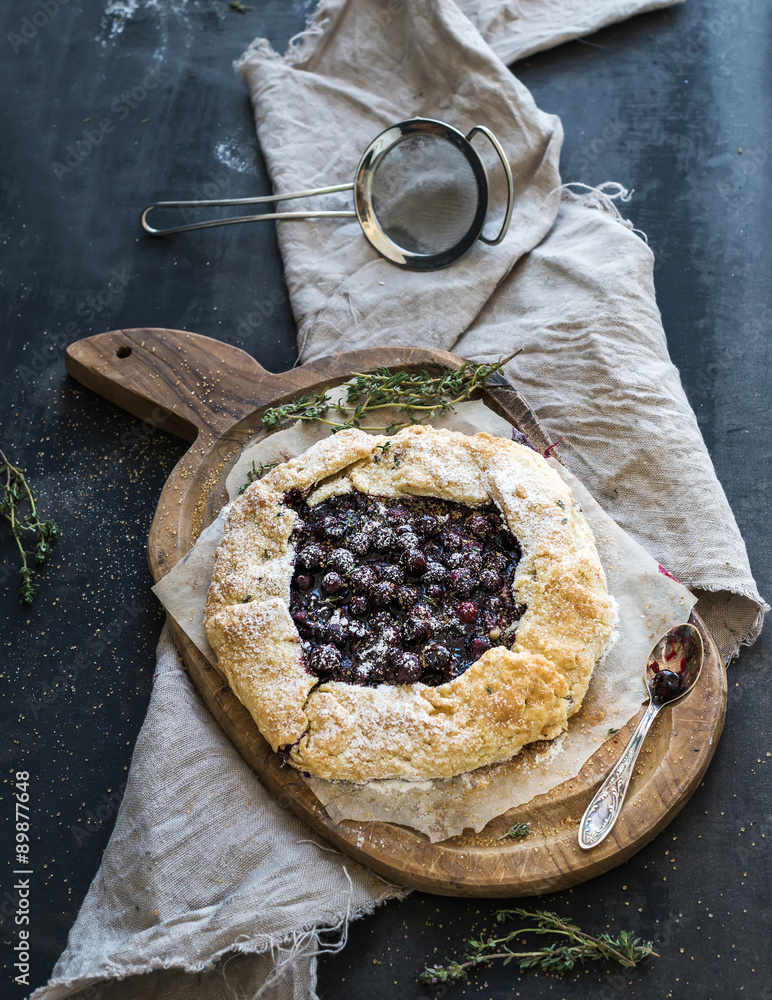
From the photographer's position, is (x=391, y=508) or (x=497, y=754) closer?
(x=497, y=754)

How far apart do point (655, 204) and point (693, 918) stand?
12.4 feet

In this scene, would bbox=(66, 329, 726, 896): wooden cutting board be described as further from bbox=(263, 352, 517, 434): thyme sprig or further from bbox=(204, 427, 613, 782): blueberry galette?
bbox=(204, 427, 613, 782): blueberry galette

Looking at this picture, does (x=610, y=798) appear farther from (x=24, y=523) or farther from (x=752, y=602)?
(x=24, y=523)

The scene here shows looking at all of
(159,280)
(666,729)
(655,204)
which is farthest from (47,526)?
(655,204)

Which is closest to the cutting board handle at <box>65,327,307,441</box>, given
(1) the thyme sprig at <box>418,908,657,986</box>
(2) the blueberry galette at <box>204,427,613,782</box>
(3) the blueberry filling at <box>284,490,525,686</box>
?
(2) the blueberry galette at <box>204,427,613,782</box>

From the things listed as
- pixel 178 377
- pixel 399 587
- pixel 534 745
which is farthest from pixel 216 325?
pixel 534 745

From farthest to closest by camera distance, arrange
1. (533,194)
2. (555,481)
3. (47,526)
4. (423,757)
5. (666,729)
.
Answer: (533,194) → (47,526) → (555,481) → (666,729) → (423,757)

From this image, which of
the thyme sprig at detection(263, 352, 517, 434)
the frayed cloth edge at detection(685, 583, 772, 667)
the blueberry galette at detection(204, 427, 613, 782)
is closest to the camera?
the blueberry galette at detection(204, 427, 613, 782)

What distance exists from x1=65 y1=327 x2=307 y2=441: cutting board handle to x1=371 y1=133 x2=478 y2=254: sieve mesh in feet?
3.69

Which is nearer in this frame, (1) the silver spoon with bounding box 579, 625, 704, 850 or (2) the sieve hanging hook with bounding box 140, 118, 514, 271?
(1) the silver spoon with bounding box 579, 625, 704, 850

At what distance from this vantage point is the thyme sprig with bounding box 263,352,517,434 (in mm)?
4207

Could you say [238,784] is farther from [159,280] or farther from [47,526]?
[159,280]

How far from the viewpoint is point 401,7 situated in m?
5.22

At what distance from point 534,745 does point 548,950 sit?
0.77 metres
